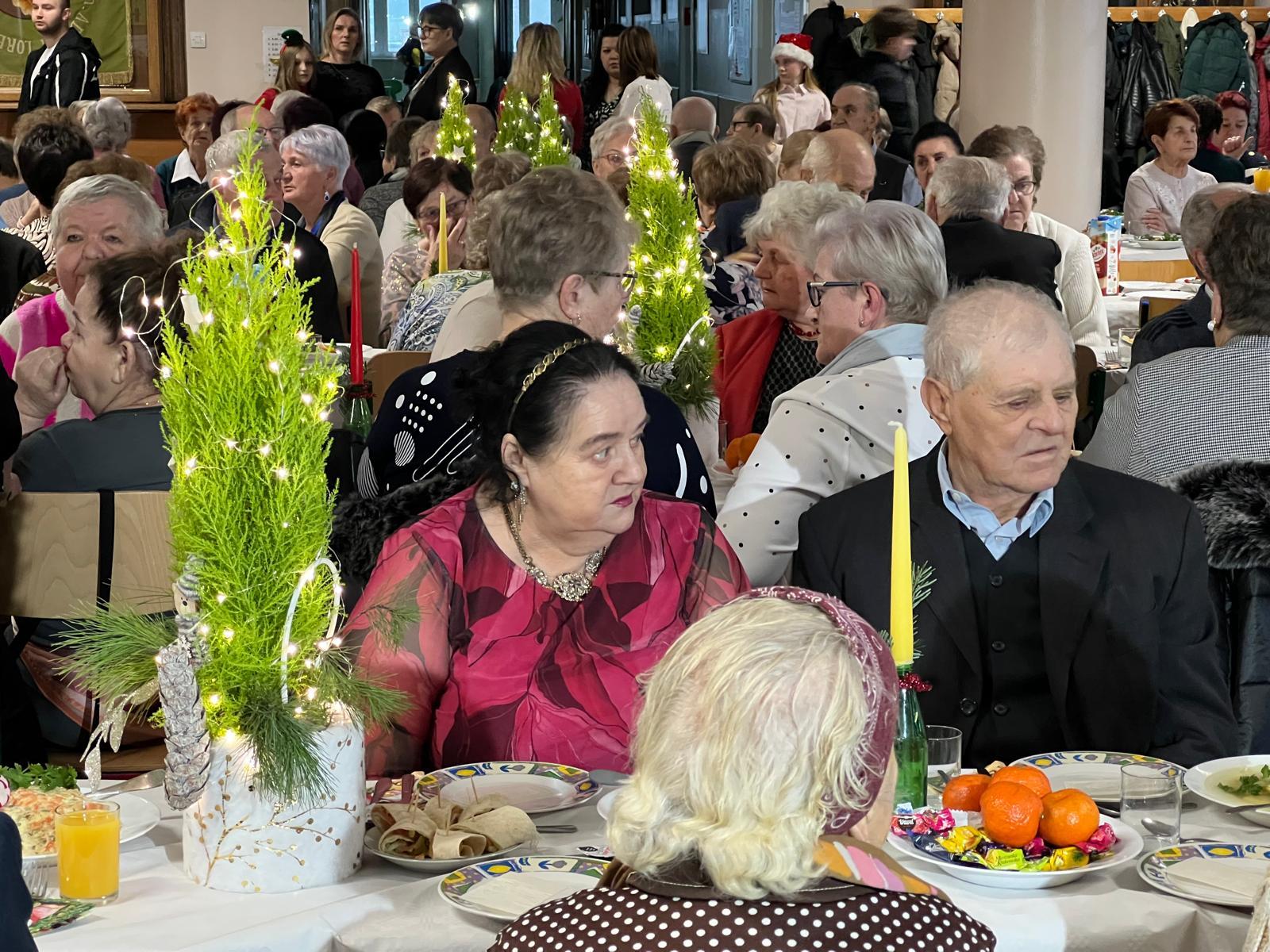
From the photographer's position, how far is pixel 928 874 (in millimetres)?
2023

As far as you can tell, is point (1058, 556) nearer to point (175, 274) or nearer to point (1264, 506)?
point (1264, 506)

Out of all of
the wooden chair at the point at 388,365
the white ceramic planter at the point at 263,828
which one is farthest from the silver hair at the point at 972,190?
the white ceramic planter at the point at 263,828

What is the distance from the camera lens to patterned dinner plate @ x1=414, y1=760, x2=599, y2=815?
223cm

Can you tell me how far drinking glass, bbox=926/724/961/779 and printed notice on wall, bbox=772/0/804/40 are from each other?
13.5m

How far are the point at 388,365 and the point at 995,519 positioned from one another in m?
2.47

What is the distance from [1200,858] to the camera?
2020 millimetres

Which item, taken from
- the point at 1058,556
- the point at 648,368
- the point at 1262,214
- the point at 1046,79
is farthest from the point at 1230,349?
the point at 1046,79

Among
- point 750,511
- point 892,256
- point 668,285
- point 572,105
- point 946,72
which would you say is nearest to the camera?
point 750,511

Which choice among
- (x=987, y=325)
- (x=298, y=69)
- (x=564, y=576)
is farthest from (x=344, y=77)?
(x=564, y=576)

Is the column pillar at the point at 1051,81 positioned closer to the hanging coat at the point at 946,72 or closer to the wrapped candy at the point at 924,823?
the hanging coat at the point at 946,72

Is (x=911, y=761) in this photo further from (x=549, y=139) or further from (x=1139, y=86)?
(x=1139, y=86)

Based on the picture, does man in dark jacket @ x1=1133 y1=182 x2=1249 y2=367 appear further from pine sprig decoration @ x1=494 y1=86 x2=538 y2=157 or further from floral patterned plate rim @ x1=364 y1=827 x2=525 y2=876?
floral patterned plate rim @ x1=364 y1=827 x2=525 y2=876

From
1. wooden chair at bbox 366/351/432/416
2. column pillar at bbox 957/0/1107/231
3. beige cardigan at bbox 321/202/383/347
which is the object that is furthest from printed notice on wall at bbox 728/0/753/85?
wooden chair at bbox 366/351/432/416

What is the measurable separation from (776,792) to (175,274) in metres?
2.19
